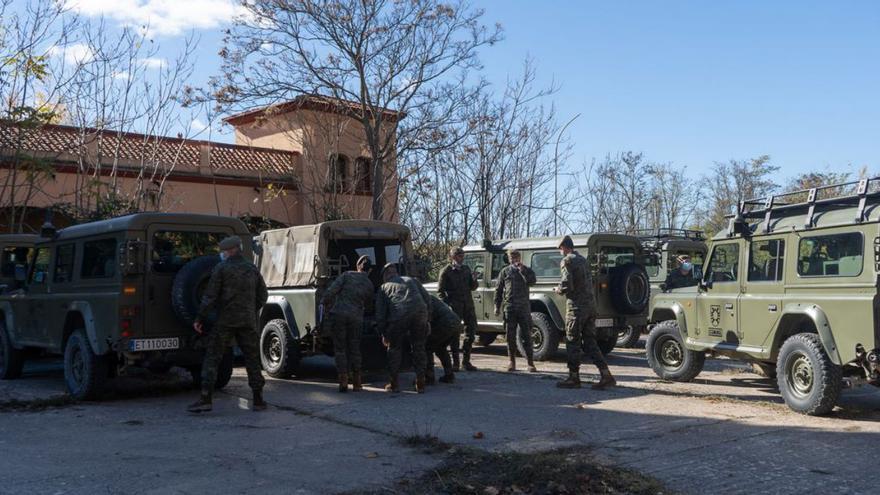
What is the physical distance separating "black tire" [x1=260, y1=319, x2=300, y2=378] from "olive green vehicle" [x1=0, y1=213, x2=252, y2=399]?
1.17 meters

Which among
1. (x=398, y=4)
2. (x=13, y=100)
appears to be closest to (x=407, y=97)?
(x=398, y=4)

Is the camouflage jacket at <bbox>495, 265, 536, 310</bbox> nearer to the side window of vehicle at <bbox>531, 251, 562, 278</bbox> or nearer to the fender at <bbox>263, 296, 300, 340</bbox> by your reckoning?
the side window of vehicle at <bbox>531, 251, 562, 278</bbox>

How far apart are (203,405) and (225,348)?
2.09 feet

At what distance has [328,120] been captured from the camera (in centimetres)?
2330

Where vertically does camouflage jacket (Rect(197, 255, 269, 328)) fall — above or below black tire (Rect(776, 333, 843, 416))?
above

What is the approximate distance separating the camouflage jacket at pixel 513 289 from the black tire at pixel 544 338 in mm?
1669

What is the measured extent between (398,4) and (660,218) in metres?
16.9

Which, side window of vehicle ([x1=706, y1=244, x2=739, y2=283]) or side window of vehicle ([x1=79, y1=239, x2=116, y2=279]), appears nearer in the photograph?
side window of vehicle ([x1=79, y1=239, x2=116, y2=279])

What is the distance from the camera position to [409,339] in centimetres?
991

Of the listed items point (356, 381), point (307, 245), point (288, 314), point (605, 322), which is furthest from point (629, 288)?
point (288, 314)

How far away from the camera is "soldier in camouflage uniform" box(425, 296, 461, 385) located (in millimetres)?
10305

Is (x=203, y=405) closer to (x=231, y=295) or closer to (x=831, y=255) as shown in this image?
(x=231, y=295)

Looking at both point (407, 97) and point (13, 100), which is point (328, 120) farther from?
point (13, 100)

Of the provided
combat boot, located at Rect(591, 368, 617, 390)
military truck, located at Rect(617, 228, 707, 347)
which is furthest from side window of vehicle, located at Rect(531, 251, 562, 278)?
combat boot, located at Rect(591, 368, 617, 390)
